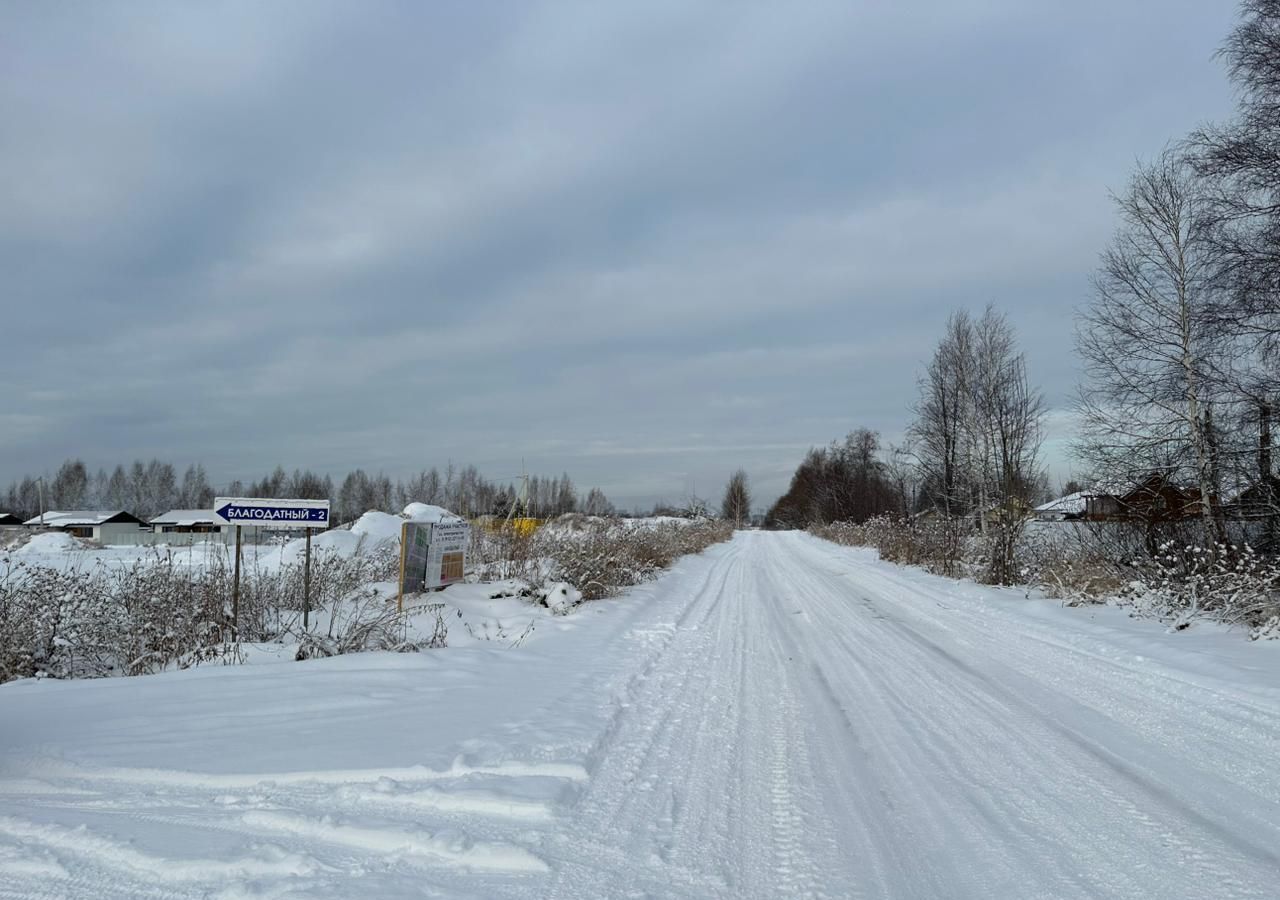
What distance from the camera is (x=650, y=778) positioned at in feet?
15.8

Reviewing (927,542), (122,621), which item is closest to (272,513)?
(122,621)

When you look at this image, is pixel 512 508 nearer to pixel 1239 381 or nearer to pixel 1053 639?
pixel 1053 639

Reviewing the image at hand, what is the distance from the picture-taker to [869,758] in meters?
5.28

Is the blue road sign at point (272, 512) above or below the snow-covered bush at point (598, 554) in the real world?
above

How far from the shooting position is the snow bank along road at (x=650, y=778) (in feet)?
11.4

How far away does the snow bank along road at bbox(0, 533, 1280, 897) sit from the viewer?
11.4 feet

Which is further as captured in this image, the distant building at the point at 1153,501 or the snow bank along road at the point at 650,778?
the distant building at the point at 1153,501

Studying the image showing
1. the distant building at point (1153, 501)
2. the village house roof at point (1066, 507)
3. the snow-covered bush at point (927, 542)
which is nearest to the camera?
the distant building at point (1153, 501)

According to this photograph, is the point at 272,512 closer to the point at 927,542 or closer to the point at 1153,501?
the point at 1153,501

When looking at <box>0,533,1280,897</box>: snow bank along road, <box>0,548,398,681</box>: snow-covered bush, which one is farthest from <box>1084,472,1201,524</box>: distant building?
<box>0,548,398,681</box>: snow-covered bush

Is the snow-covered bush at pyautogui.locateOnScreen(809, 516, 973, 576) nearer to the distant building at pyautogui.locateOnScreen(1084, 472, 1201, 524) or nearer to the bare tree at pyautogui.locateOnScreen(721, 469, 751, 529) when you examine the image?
the distant building at pyautogui.locateOnScreen(1084, 472, 1201, 524)

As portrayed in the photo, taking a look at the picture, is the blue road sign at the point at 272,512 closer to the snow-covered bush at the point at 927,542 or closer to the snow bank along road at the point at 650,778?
the snow bank along road at the point at 650,778

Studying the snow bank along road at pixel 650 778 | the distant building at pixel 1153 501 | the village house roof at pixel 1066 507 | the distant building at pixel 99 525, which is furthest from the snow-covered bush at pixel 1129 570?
the distant building at pixel 99 525

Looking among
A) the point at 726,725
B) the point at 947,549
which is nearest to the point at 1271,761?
the point at 726,725
